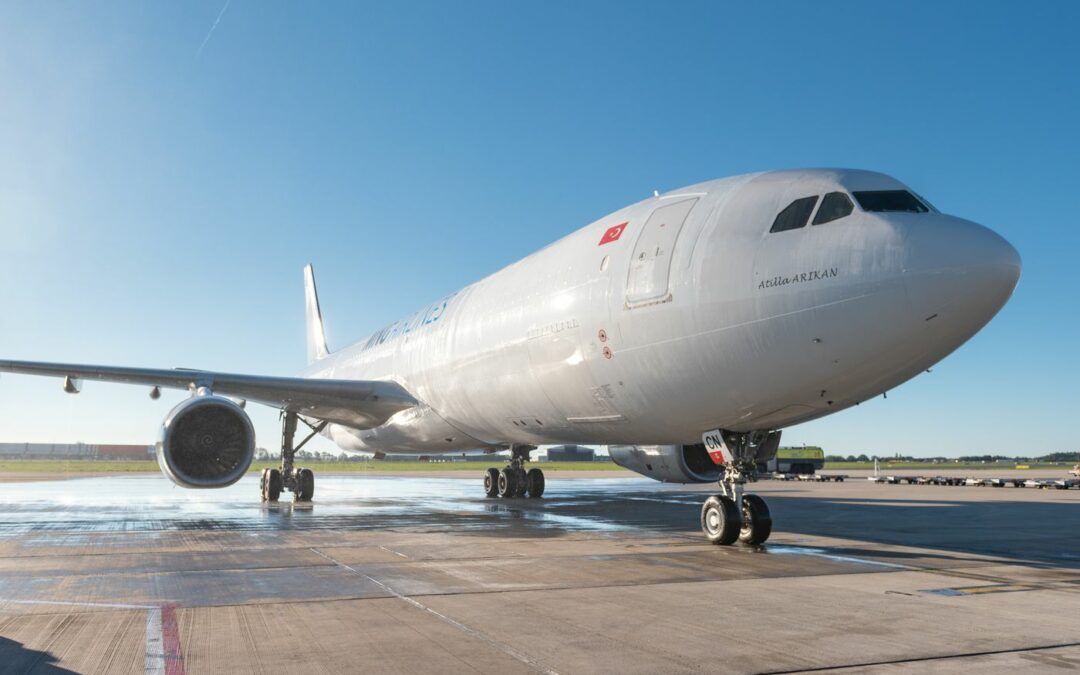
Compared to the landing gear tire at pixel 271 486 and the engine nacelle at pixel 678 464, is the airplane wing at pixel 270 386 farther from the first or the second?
the engine nacelle at pixel 678 464

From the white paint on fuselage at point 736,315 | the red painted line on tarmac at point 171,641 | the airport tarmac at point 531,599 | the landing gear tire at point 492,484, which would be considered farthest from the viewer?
the landing gear tire at point 492,484

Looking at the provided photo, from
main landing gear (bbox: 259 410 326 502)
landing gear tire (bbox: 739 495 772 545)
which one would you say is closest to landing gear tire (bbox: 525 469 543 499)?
main landing gear (bbox: 259 410 326 502)

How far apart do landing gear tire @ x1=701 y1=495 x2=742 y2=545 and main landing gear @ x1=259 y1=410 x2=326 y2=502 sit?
12254mm

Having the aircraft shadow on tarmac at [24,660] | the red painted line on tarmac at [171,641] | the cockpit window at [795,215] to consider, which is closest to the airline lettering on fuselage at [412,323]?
the cockpit window at [795,215]

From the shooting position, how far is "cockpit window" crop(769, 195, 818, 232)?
27.7 ft

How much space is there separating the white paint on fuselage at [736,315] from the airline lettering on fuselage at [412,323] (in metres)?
3.67

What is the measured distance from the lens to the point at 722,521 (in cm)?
978

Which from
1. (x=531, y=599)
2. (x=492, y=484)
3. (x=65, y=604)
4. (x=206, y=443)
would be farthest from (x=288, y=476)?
(x=531, y=599)

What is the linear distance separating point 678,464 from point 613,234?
163 inches

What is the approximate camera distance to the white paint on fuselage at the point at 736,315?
7.50 m

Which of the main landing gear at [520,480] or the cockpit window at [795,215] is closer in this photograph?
the cockpit window at [795,215]

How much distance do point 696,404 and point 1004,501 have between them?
15376 mm

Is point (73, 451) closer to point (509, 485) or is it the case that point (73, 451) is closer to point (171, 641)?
point (509, 485)

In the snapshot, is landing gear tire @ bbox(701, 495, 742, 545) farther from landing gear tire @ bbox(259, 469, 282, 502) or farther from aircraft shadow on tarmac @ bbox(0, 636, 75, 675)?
landing gear tire @ bbox(259, 469, 282, 502)
